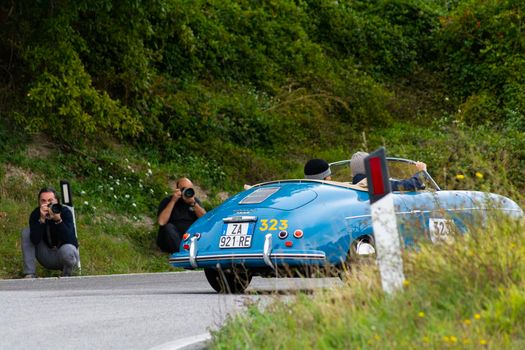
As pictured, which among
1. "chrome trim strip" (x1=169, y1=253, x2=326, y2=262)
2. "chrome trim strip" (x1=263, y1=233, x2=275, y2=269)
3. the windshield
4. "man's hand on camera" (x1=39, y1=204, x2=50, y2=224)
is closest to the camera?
"chrome trim strip" (x1=169, y1=253, x2=326, y2=262)

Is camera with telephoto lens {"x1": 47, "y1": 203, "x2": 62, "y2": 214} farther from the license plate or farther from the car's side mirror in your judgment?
the car's side mirror

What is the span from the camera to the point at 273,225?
13.0m

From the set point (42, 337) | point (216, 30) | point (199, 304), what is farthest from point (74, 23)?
point (42, 337)

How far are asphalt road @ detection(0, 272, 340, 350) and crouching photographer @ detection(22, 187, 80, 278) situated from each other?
6.26ft

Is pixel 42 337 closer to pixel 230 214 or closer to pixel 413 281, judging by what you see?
pixel 413 281

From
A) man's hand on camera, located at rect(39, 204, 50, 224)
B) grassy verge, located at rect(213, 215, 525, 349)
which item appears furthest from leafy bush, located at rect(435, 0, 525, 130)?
grassy verge, located at rect(213, 215, 525, 349)

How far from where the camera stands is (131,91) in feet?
81.0

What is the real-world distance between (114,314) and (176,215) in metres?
8.93

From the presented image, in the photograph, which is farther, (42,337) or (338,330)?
(42,337)

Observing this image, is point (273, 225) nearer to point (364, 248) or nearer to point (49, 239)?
point (364, 248)

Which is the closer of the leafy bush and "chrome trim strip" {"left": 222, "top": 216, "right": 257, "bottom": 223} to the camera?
"chrome trim strip" {"left": 222, "top": 216, "right": 257, "bottom": 223}

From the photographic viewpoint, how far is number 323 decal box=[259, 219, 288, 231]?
12967 mm

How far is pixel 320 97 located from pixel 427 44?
550 cm

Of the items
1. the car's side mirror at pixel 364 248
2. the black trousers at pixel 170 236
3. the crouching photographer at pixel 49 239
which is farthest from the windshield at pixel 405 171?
the black trousers at pixel 170 236
